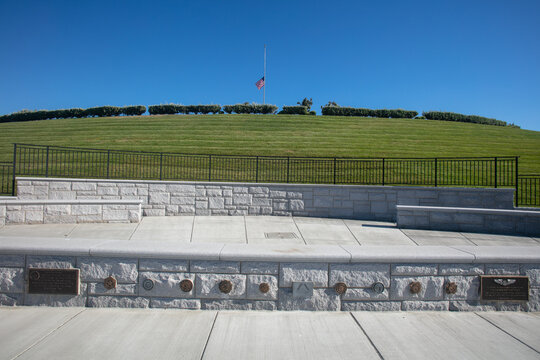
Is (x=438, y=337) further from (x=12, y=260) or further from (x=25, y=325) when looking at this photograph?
(x=12, y=260)

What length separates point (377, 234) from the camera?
9219mm

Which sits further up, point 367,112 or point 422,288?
point 367,112

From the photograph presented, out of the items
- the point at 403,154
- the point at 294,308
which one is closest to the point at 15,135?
the point at 403,154

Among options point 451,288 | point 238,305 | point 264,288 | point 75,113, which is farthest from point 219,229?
point 75,113

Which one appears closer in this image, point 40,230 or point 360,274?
point 360,274

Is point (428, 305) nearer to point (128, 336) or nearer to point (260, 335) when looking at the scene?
point (260, 335)

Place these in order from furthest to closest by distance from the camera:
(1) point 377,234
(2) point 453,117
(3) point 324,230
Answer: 1. (2) point 453,117
2. (3) point 324,230
3. (1) point 377,234

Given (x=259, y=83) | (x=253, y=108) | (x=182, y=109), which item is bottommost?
(x=182, y=109)

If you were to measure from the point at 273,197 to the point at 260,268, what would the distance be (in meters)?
6.95

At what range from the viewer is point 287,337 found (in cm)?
381

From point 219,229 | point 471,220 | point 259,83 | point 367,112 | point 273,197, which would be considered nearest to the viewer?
point 219,229

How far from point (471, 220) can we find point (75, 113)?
40.0m

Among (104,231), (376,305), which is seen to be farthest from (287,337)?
(104,231)

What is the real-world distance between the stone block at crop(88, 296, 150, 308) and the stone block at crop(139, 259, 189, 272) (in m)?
0.43
